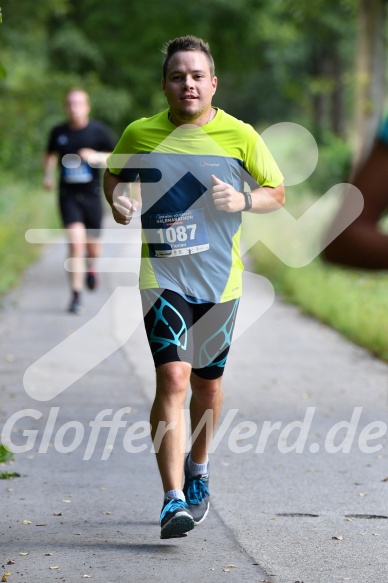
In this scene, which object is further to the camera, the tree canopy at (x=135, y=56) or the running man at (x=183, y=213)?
the tree canopy at (x=135, y=56)

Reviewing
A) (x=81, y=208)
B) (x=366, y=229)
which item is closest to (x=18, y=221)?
(x=81, y=208)

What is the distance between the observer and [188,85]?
514 centimetres

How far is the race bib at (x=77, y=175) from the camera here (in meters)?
12.8

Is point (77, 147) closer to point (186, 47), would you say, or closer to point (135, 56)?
point (186, 47)

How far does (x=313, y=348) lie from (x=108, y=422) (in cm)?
355

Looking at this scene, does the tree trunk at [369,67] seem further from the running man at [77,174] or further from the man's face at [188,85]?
the man's face at [188,85]

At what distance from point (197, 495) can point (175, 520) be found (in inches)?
22.9

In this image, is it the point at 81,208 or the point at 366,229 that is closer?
the point at 366,229

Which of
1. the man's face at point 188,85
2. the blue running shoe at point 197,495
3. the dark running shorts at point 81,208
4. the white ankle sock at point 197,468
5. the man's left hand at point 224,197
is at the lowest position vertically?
the dark running shorts at point 81,208

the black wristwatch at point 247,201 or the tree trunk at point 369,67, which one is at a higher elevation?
the black wristwatch at point 247,201

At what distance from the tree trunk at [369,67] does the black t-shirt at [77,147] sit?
868 centimetres

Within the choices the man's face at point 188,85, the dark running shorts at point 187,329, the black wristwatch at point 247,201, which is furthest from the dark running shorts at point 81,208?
the black wristwatch at point 247,201

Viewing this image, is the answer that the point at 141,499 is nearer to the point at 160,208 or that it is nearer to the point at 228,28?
the point at 160,208

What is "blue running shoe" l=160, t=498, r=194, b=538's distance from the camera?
5.02 m
